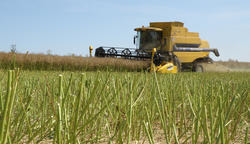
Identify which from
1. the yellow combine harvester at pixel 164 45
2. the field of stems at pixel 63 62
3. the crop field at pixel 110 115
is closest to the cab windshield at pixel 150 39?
the yellow combine harvester at pixel 164 45

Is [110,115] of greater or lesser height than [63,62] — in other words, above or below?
below

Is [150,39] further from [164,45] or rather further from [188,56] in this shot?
[188,56]

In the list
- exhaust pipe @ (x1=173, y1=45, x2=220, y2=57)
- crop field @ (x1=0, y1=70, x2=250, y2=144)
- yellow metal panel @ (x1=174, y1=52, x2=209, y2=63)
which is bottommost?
crop field @ (x1=0, y1=70, x2=250, y2=144)

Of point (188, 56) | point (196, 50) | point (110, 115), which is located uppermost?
point (196, 50)

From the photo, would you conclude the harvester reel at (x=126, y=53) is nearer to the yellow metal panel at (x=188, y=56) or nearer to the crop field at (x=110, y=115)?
the yellow metal panel at (x=188, y=56)

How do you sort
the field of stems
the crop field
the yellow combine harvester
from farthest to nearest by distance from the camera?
the yellow combine harvester → the field of stems → the crop field

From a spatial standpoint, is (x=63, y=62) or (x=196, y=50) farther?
(x=196, y=50)

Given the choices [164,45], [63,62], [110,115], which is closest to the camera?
[110,115]

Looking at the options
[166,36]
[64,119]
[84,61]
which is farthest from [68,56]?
[64,119]

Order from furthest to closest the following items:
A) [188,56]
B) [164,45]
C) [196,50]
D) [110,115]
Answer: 1. [196,50]
2. [188,56]
3. [164,45]
4. [110,115]

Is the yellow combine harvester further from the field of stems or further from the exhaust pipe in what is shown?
the field of stems

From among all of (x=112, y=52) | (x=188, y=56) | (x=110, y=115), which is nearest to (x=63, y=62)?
(x=112, y=52)

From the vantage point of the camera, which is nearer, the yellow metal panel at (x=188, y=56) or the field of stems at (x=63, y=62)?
the field of stems at (x=63, y=62)

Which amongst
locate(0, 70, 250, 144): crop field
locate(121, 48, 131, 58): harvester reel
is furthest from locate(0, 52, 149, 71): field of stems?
locate(0, 70, 250, 144): crop field
